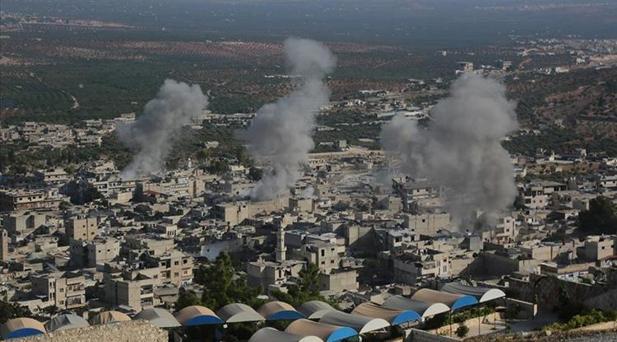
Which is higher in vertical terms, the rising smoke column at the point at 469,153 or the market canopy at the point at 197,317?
the market canopy at the point at 197,317

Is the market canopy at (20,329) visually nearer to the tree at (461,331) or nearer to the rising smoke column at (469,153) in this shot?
the tree at (461,331)

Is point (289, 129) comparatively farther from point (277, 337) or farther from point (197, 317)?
point (277, 337)

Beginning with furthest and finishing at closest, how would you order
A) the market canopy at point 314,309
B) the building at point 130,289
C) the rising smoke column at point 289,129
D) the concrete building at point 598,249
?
the rising smoke column at point 289,129
the concrete building at point 598,249
the building at point 130,289
the market canopy at point 314,309

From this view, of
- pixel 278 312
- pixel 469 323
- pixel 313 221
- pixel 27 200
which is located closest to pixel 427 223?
pixel 313 221

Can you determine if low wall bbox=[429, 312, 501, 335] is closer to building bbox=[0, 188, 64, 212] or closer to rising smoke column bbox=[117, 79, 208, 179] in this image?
building bbox=[0, 188, 64, 212]

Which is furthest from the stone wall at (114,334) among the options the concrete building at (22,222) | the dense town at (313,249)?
the concrete building at (22,222)

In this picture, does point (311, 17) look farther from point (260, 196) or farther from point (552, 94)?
point (260, 196)

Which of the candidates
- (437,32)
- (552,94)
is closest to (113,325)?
(552,94)

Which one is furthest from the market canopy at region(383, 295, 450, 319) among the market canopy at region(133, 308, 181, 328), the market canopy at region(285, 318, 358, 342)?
the market canopy at region(133, 308, 181, 328)
